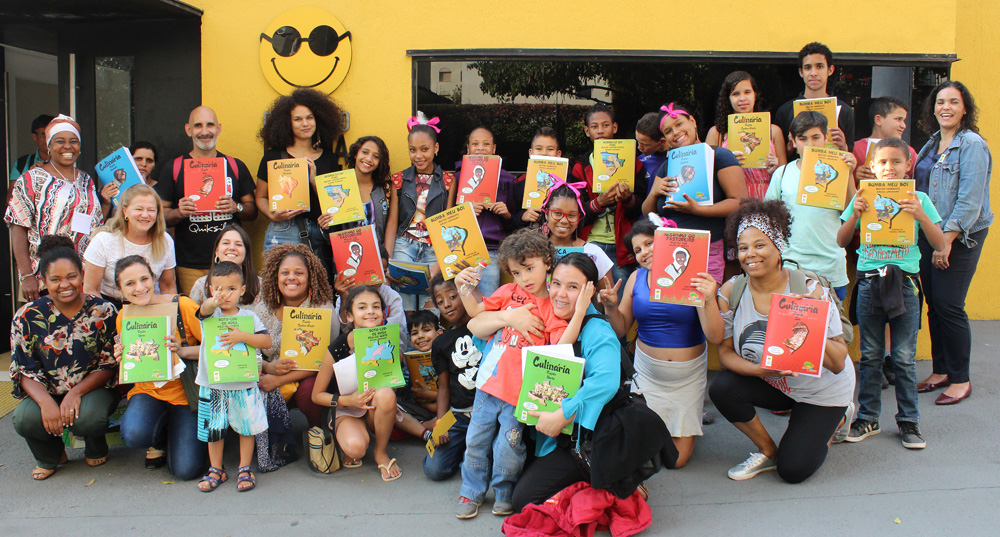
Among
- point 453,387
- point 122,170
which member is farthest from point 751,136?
point 122,170

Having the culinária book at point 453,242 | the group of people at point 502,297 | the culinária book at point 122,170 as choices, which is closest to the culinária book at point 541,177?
the group of people at point 502,297

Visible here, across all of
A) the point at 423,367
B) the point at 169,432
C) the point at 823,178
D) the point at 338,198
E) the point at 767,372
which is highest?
the point at 823,178

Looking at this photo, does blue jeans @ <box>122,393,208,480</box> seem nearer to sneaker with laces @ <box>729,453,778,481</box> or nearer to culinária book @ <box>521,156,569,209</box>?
culinária book @ <box>521,156,569,209</box>

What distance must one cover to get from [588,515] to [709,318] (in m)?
1.19

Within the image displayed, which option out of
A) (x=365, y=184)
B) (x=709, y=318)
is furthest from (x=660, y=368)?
(x=365, y=184)

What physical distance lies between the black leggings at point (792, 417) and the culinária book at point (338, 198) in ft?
8.41

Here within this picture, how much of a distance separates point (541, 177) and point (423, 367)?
1.43 metres

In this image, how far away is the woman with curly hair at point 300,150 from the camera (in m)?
4.85

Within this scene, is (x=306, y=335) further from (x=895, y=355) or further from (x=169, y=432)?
(x=895, y=355)

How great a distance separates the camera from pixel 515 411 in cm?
322

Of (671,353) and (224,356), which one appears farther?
(671,353)

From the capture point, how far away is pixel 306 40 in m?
5.31

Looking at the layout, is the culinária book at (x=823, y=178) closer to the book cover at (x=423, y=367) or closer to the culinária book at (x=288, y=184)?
the book cover at (x=423, y=367)

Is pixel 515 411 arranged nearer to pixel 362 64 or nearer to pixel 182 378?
pixel 182 378
